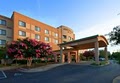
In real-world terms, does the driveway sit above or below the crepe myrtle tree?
below

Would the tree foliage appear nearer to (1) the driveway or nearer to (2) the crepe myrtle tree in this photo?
(1) the driveway

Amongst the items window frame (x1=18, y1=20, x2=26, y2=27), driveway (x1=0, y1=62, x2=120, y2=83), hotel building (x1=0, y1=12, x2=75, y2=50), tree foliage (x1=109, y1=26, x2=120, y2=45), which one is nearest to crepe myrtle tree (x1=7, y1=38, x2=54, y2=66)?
driveway (x1=0, y1=62, x2=120, y2=83)

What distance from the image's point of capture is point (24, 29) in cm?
4934

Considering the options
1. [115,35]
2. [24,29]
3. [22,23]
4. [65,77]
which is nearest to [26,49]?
[65,77]

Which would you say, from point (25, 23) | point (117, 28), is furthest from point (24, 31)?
point (117, 28)

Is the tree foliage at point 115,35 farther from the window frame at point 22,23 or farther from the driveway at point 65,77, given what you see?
the window frame at point 22,23

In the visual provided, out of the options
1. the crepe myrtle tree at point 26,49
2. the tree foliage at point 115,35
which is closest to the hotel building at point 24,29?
the crepe myrtle tree at point 26,49

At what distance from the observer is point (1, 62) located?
4134 cm

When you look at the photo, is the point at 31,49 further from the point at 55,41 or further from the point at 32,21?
the point at 55,41

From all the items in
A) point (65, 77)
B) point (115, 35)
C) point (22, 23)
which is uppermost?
point (22, 23)

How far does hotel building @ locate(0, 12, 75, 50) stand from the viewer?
45375 millimetres

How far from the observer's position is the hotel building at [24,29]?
1786 inches

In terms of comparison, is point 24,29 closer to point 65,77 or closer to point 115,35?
point 65,77

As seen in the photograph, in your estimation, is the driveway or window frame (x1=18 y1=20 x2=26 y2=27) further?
window frame (x1=18 y1=20 x2=26 y2=27)
